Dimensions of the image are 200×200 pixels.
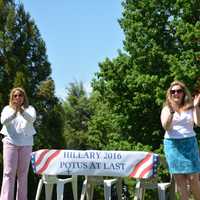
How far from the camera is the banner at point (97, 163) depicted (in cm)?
462

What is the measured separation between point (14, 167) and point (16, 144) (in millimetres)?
262

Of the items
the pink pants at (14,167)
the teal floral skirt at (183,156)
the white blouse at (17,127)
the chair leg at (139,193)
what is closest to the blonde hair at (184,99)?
the teal floral skirt at (183,156)

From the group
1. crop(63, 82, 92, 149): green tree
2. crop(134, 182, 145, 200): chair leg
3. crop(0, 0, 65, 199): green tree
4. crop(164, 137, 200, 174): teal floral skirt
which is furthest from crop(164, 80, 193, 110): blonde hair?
crop(63, 82, 92, 149): green tree

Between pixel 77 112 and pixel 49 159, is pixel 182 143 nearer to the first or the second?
pixel 49 159

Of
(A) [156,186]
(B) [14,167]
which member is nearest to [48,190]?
(B) [14,167]

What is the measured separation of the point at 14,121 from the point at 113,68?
12.8 meters

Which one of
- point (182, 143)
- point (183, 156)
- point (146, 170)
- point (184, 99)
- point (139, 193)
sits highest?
point (184, 99)

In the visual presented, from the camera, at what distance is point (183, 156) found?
13.9 feet

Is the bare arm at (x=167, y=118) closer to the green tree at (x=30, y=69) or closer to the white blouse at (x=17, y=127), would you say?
the white blouse at (x=17, y=127)

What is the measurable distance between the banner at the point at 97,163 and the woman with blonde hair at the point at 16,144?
27cm

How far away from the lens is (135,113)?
57.8 feet

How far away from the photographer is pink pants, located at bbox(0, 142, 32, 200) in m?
4.78

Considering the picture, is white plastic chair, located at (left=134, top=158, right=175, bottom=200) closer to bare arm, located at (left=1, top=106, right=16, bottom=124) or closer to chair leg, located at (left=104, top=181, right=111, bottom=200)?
chair leg, located at (left=104, top=181, right=111, bottom=200)

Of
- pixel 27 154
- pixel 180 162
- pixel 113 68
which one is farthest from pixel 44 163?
pixel 113 68
